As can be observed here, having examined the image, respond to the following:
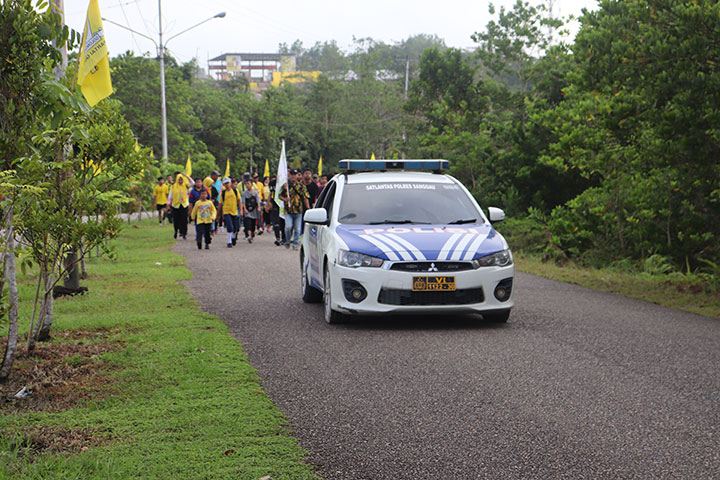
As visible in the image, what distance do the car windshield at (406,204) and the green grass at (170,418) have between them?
2138 mm

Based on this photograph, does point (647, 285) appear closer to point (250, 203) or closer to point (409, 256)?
point (409, 256)

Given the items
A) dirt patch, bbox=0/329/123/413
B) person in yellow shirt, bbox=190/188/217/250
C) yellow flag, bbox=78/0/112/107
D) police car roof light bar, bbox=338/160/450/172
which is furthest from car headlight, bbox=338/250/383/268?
person in yellow shirt, bbox=190/188/217/250

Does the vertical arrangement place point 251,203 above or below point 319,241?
below

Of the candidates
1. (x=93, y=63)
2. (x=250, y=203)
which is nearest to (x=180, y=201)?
(x=250, y=203)

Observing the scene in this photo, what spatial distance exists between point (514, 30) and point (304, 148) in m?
45.5

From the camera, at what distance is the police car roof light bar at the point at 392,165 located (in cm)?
1183

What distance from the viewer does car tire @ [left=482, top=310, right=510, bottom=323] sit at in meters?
9.84

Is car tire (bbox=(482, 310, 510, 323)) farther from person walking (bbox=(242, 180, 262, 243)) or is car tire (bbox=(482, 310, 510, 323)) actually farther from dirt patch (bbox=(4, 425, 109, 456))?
person walking (bbox=(242, 180, 262, 243))

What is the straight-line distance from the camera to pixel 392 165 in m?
12.2

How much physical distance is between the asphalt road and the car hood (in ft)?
2.63

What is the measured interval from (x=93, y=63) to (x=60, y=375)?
251 cm

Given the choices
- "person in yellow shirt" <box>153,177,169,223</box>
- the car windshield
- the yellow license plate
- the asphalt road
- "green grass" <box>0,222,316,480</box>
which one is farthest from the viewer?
"person in yellow shirt" <box>153,177,169,223</box>

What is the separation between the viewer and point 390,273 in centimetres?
945

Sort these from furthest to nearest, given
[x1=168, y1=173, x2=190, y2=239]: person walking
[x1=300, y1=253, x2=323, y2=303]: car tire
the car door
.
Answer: [x1=168, y1=173, x2=190, y2=239]: person walking → [x1=300, y1=253, x2=323, y2=303]: car tire → the car door
